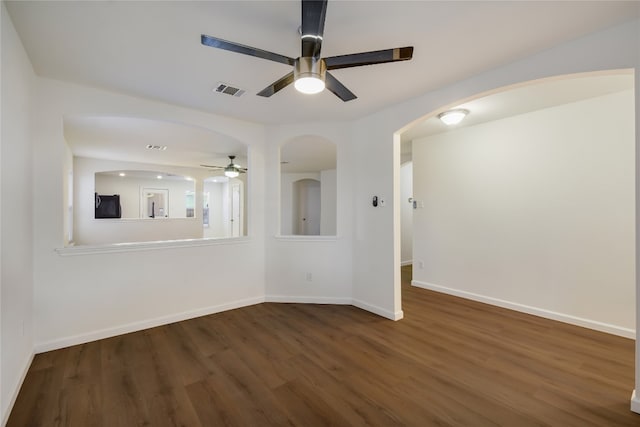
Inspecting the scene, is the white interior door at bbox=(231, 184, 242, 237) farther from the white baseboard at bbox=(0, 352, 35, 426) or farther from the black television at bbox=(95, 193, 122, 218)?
the white baseboard at bbox=(0, 352, 35, 426)

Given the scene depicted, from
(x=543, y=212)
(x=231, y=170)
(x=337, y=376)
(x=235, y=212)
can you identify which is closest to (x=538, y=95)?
(x=543, y=212)

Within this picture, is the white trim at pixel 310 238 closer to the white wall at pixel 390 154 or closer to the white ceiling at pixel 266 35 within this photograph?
the white wall at pixel 390 154

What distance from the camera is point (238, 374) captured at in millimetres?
2209

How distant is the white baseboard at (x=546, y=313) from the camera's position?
288 centimetres

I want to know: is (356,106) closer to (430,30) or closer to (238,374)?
(430,30)

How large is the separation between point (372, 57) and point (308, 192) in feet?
26.3

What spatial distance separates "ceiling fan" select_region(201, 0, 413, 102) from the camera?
59.3 inches

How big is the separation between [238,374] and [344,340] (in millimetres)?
1073

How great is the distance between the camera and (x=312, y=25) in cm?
153

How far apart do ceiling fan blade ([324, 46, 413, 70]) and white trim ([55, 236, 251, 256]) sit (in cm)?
260

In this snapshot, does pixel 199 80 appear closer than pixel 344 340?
Yes

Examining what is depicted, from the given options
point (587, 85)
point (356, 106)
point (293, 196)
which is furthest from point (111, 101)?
point (293, 196)

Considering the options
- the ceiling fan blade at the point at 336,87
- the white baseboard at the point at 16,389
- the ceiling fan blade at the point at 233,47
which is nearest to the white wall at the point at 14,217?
the white baseboard at the point at 16,389

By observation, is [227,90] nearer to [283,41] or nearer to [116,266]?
[283,41]
